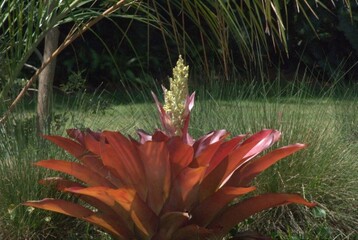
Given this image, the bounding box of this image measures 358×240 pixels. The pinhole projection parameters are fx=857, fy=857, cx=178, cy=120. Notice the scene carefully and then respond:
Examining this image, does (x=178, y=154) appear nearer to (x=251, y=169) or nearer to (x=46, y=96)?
(x=251, y=169)

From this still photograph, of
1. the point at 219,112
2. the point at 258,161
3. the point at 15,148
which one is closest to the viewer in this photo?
the point at 258,161

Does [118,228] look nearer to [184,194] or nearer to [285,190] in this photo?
[184,194]

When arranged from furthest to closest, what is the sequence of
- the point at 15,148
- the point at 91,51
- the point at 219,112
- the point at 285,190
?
the point at 91,51, the point at 219,112, the point at 285,190, the point at 15,148

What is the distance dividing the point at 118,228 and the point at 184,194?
34cm

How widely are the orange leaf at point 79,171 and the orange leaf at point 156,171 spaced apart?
8.2 inches

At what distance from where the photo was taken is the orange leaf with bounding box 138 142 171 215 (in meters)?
3.35

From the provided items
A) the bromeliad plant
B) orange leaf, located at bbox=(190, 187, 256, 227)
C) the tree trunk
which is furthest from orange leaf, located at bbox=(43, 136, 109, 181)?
the tree trunk

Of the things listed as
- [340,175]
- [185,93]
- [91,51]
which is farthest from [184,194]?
[91,51]

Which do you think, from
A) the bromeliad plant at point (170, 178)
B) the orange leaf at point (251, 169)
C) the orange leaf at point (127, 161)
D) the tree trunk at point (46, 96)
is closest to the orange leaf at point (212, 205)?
the bromeliad plant at point (170, 178)

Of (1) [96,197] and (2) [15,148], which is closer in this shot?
(1) [96,197]

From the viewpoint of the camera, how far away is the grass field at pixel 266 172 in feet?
13.6

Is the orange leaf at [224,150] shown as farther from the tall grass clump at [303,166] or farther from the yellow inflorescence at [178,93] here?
the tall grass clump at [303,166]

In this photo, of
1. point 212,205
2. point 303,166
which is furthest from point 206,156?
point 303,166

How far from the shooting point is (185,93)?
3.49 m
